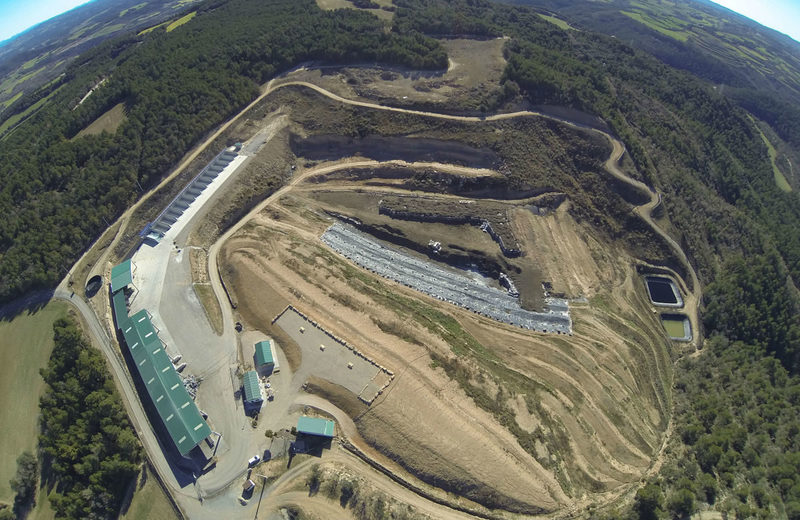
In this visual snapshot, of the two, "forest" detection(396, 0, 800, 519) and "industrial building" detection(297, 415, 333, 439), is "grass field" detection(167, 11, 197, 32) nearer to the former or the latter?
"forest" detection(396, 0, 800, 519)

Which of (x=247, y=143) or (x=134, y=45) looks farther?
(x=134, y=45)

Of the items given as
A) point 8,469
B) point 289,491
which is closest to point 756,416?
point 289,491

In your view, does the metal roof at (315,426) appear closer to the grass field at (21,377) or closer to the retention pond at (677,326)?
the grass field at (21,377)

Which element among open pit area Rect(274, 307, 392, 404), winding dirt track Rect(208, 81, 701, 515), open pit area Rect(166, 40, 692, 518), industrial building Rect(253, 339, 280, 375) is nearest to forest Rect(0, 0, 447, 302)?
open pit area Rect(166, 40, 692, 518)

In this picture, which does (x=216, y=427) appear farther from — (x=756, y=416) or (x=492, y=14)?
(x=492, y=14)

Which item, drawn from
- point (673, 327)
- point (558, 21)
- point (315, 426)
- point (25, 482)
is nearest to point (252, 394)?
point (315, 426)

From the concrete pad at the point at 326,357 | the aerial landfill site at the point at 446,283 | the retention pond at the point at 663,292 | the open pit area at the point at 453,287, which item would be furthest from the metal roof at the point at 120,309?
the retention pond at the point at 663,292

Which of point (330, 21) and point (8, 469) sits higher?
point (330, 21)
